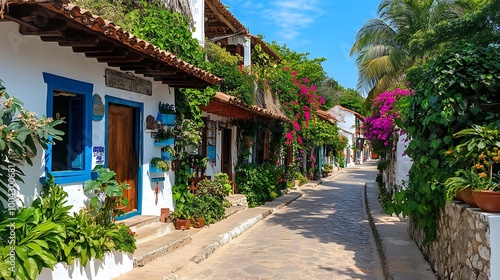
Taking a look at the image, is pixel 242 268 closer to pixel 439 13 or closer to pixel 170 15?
pixel 170 15

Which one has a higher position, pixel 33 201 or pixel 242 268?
pixel 33 201

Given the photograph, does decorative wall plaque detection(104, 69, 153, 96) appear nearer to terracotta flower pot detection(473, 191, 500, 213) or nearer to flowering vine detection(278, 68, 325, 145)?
terracotta flower pot detection(473, 191, 500, 213)

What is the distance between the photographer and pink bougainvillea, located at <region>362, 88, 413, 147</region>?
490 inches

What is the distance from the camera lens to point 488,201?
4.12m

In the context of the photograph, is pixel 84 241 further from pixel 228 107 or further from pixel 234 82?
pixel 234 82

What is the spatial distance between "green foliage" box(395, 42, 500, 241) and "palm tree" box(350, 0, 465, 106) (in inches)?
497

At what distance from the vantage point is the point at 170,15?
8578mm

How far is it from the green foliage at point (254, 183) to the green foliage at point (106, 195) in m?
7.85

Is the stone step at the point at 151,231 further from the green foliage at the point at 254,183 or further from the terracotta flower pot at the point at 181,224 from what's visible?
the green foliage at the point at 254,183

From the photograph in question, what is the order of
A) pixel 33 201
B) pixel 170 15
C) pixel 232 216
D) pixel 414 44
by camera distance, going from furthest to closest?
1. pixel 414 44
2. pixel 232 216
3. pixel 170 15
4. pixel 33 201

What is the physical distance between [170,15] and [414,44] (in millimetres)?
7276

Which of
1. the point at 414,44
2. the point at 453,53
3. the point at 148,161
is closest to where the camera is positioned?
the point at 453,53

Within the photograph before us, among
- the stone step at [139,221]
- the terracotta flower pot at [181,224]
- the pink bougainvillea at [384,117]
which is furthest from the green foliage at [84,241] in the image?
the pink bougainvillea at [384,117]

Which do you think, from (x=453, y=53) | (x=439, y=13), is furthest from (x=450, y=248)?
(x=439, y=13)
